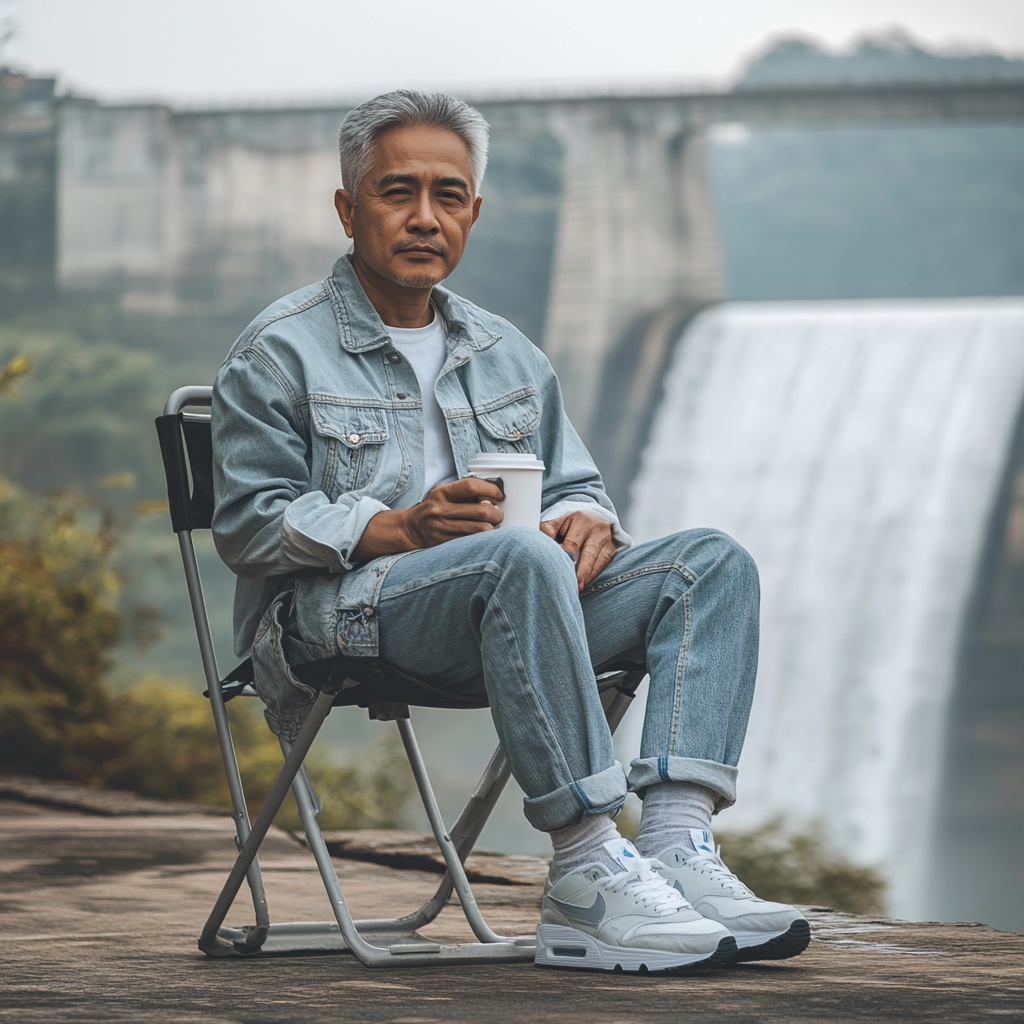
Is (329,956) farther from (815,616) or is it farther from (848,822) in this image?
(815,616)

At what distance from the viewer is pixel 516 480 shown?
188 centimetres

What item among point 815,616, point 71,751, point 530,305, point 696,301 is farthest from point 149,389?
point 71,751

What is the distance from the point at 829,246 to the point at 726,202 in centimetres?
235

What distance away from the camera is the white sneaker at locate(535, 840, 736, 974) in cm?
176

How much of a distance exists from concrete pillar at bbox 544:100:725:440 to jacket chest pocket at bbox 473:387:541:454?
14813mm

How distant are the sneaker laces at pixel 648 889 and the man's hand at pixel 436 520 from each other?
0.45m

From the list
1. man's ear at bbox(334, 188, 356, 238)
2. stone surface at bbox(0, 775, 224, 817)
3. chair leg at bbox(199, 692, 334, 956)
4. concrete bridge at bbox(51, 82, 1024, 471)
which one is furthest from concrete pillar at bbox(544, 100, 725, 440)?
chair leg at bbox(199, 692, 334, 956)

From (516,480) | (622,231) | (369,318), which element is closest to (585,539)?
(516,480)

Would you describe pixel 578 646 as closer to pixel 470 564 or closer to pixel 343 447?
pixel 470 564

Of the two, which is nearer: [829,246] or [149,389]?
[149,389]

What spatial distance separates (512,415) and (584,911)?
0.76 m

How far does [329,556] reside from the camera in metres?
1.93

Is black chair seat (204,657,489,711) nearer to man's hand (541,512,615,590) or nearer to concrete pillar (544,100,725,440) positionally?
man's hand (541,512,615,590)

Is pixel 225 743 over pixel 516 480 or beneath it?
beneath
